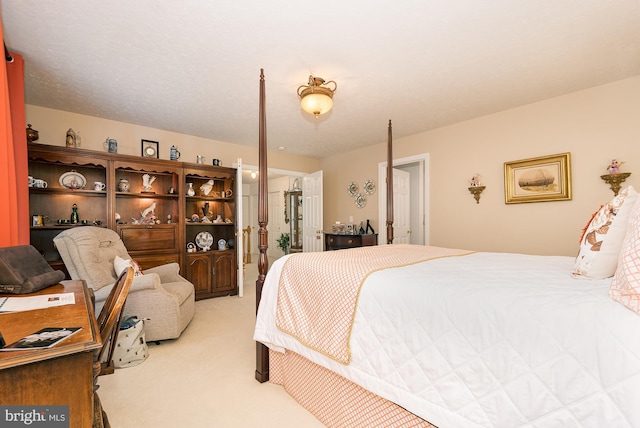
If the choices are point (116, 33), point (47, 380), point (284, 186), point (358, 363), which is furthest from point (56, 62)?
point (284, 186)

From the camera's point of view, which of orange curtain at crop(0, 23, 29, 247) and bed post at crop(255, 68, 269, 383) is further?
bed post at crop(255, 68, 269, 383)

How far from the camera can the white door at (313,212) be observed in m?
5.62

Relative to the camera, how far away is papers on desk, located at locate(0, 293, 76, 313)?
3.89ft

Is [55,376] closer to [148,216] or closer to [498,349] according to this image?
[498,349]

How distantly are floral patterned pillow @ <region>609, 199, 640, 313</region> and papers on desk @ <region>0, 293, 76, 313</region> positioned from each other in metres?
2.05

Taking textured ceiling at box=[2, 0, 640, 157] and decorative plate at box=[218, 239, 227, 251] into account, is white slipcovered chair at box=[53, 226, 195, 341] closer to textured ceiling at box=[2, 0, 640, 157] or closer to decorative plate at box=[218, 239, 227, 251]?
textured ceiling at box=[2, 0, 640, 157]

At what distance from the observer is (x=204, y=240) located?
4.46 metres

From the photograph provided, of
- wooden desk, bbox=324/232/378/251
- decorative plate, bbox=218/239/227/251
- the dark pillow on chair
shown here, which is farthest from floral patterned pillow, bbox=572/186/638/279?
decorative plate, bbox=218/239/227/251

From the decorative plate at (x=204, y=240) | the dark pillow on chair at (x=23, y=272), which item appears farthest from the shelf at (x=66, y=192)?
the dark pillow on chair at (x=23, y=272)

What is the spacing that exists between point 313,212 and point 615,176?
425 centimetres

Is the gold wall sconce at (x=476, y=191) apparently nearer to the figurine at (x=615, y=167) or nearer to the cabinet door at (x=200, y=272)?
the figurine at (x=615, y=167)

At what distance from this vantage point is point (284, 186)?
848 cm

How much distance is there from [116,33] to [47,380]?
235 centimetres

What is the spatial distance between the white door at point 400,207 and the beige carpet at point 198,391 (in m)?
3.22
